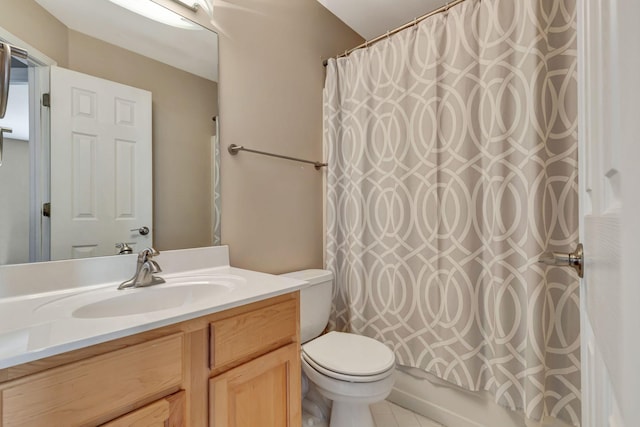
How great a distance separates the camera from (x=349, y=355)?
1317 mm

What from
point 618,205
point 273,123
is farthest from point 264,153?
point 618,205

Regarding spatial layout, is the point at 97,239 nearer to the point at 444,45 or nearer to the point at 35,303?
the point at 35,303

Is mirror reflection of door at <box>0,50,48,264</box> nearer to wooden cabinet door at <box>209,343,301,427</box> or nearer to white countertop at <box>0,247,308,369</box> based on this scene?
white countertop at <box>0,247,308,369</box>

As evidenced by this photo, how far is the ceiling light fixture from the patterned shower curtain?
0.88 metres

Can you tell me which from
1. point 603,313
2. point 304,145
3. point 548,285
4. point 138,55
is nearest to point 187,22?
point 138,55

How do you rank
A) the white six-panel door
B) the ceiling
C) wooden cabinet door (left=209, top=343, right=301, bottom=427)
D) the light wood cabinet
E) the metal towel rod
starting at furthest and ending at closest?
1. the ceiling
2. the metal towel rod
3. wooden cabinet door (left=209, top=343, right=301, bottom=427)
4. the light wood cabinet
5. the white six-panel door

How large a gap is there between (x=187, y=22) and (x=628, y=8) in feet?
4.93

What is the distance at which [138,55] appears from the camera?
3.79 ft

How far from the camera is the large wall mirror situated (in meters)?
0.91

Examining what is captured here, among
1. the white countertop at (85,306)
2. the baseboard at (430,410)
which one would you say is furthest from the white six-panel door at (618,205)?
the baseboard at (430,410)

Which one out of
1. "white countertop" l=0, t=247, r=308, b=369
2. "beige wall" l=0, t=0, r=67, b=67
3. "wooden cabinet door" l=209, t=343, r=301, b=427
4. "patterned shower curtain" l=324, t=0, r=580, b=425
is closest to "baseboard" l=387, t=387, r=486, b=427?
"patterned shower curtain" l=324, t=0, r=580, b=425

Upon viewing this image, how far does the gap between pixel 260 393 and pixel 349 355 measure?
51 centimetres

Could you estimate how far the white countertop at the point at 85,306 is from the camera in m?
0.58

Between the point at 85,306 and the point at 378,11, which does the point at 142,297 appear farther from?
the point at 378,11
